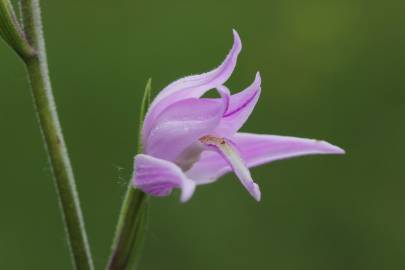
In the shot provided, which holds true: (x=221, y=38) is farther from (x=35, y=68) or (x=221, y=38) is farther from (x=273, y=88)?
(x=35, y=68)

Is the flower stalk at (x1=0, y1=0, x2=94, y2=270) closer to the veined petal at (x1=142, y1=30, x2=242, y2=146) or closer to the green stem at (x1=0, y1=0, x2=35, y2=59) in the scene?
the green stem at (x1=0, y1=0, x2=35, y2=59)

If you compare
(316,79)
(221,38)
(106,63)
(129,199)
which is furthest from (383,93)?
(129,199)

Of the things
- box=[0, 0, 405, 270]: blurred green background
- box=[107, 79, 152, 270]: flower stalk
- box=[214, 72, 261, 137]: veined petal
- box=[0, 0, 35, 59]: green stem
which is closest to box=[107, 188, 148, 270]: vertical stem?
box=[107, 79, 152, 270]: flower stalk

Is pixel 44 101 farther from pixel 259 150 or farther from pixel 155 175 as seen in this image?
pixel 259 150

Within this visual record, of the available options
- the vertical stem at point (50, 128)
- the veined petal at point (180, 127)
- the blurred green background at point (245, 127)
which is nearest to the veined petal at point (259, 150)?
the veined petal at point (180, 127)

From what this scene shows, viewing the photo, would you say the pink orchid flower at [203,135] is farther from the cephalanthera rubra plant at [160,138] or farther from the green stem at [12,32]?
the green stem at [12,32]

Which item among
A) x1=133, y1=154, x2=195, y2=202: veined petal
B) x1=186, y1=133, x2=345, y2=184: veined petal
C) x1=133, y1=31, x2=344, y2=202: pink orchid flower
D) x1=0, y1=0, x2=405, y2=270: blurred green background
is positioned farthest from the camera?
x1=0, y1=0, x2=405, y2=270: blurred green background
